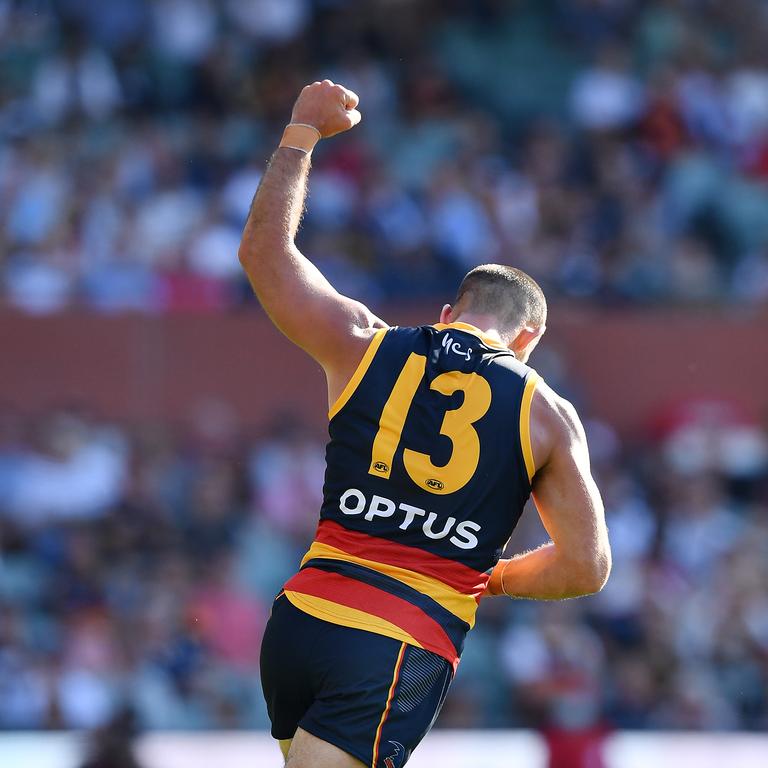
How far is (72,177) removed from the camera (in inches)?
466

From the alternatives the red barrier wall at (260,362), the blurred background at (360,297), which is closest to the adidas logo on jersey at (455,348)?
the blurred background at (360,297)

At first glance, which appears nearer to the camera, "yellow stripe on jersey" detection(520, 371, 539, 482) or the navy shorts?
the navy shorts

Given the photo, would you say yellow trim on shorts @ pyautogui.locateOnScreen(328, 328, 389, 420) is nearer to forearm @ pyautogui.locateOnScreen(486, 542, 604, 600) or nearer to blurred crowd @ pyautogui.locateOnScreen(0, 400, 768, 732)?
forearm @ pyautogui.locateOnScreen(486, 542, 604, 600)

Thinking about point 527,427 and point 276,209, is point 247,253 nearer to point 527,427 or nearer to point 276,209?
point 276,209

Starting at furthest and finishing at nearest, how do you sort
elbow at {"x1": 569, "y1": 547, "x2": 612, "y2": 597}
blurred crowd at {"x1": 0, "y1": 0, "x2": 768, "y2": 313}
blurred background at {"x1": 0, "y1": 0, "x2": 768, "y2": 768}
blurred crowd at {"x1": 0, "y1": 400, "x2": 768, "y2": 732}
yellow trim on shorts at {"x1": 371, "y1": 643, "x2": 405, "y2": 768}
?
blurred crowd at {"x1": 0, "y1": 0, "x2": 768, "y2": 313}, blurred background at {"x1": 0, "y1": 0, "x2": 768, "y2": 768}, blurred crowd at {"x1": 0, "y1": 400, "x2": 768, "y2": 732}, elbow at {"x1": 569, "y1": 547, "x2": 612, "y2": 597}, yellow trim on shorts at {"x1": 371, "y1": 643, "x2": 405, "y2": 768}

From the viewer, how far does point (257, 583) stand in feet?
33.2

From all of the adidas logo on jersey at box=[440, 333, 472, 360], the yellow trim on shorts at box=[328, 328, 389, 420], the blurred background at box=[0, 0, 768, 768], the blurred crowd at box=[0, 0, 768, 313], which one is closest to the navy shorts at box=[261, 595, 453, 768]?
the yellow trim on shorts at box=[328, 328, 389, 420]

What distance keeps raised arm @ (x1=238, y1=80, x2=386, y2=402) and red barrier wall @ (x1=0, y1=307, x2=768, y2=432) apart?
21.8ft

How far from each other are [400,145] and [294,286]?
28.4 ft

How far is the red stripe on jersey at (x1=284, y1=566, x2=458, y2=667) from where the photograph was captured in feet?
13.7

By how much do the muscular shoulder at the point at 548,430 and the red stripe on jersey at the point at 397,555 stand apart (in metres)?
0.38

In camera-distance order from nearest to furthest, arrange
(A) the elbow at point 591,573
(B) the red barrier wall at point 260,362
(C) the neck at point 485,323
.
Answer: (A) the elbow at point 591,573 → (C) the neck at point 485,323 → (B) the red barrier wall at point 260,362

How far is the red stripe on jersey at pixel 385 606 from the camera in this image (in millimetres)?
4184

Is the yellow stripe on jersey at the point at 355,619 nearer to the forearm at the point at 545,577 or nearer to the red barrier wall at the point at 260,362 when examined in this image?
the forearm at the point at 545,577
